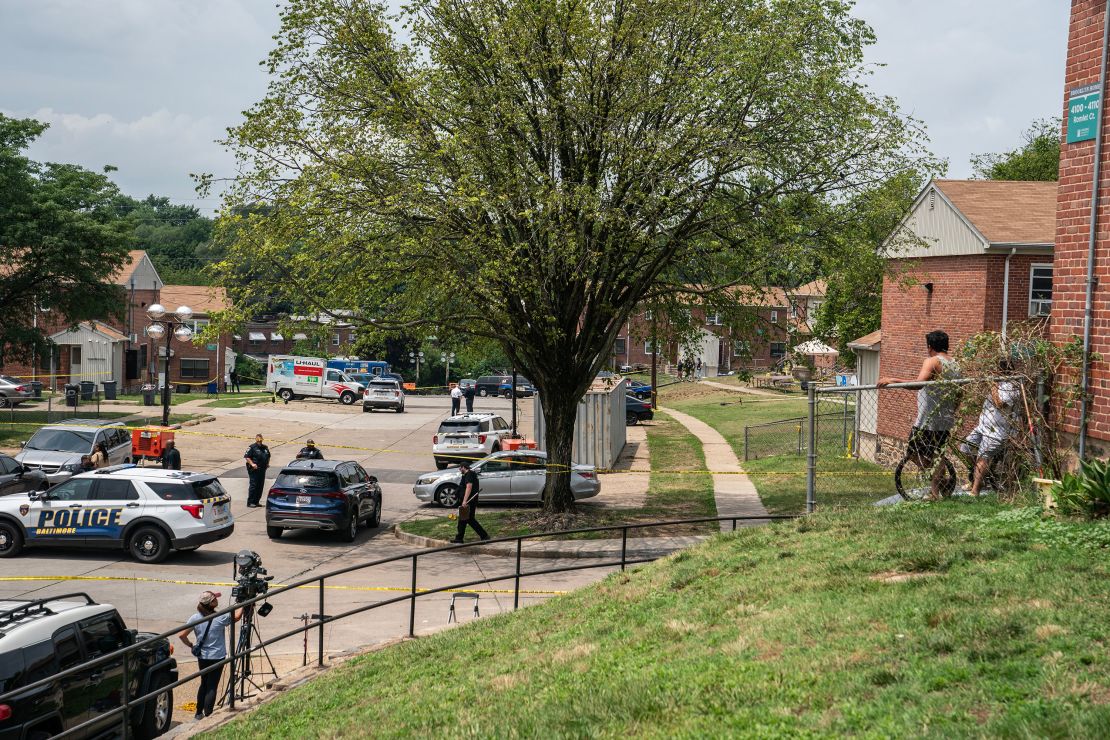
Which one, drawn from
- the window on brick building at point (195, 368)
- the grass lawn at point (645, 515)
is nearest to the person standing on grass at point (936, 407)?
the grass lawn at point (645, 515)

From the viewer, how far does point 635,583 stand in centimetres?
1038

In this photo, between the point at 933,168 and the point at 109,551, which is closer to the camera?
the point at 109,551

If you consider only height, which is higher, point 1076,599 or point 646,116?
point 646,116

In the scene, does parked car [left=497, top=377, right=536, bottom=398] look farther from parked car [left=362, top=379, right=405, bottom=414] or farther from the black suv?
the black suv

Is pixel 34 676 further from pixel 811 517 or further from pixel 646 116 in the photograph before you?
pixel 646 116

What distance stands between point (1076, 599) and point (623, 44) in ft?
49.3

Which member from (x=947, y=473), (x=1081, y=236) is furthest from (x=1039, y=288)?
(x=947, y=473)

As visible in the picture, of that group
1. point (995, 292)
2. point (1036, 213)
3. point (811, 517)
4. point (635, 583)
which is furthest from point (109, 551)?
point (1036, 213)

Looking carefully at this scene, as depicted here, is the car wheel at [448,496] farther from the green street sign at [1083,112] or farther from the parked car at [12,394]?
the parked car at [12,394]

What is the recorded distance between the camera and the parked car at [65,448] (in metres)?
24.8

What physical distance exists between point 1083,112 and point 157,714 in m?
11.0

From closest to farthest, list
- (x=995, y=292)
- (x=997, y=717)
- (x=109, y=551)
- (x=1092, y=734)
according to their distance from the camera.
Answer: (x=1092, y=734)
(x=997, y=717)
(x=109, y=551)
(x=995, y=292)

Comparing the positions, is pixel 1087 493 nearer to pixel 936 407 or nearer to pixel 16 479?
pixel 936 407

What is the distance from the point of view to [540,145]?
1970cm
